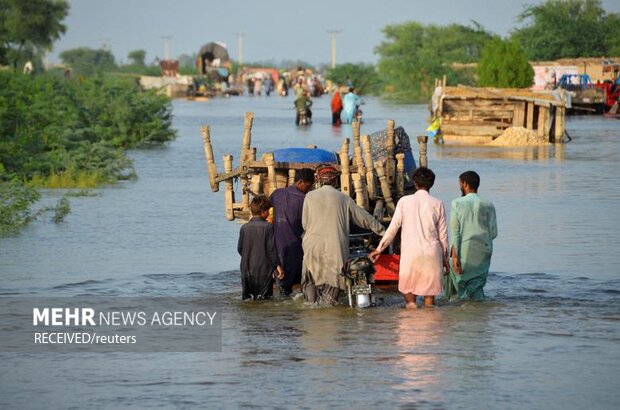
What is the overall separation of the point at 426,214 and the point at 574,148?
2350cm

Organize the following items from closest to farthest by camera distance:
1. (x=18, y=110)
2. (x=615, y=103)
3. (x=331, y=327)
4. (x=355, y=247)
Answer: (x=331, y=327)
(x=355, y=247)
(x=18, y=110)
(x=615, y=103)

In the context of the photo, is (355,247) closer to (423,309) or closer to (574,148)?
(423,309)

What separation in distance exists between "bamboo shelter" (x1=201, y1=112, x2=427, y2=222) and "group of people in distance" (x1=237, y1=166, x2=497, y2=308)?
15.4 inches

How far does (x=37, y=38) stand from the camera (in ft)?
271

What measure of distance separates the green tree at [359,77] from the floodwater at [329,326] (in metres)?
80.9

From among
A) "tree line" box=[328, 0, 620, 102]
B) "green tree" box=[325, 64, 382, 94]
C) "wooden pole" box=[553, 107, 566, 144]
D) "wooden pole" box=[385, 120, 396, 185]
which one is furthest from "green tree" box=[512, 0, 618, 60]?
"wooden pole" box=[385, 120, 396, 185]

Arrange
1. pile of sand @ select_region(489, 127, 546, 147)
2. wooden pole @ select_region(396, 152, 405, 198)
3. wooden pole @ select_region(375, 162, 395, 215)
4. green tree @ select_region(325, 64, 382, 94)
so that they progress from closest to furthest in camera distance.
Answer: wooden pole @ select_region(375, 162, 395, 215) < wooden pole @ select_region(396, 152, 405, 198) < pile of sand @ select_region(489, 127, 546, 147) < green tree @ select_region(325, 64, 382, 94)

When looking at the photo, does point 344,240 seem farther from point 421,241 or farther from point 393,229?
point 421,241

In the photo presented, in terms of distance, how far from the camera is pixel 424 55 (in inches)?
3642

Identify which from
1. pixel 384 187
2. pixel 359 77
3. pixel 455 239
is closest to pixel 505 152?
pixel 384 187

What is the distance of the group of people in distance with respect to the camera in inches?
456

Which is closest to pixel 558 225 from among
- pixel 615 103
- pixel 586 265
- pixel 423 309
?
pixel 586 265

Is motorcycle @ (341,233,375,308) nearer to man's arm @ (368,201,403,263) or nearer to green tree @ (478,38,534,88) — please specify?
man's arm @ (368,201,403,263)

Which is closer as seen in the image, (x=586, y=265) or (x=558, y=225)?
(x=586, y=265)
